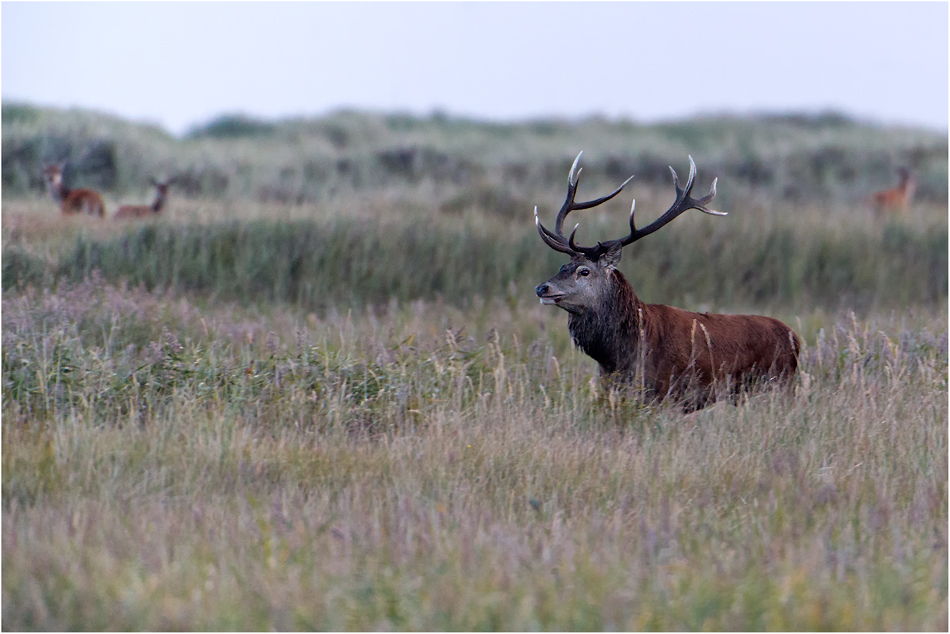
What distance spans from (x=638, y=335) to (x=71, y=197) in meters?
10.9

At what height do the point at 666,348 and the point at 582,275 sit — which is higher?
the point at 582,275

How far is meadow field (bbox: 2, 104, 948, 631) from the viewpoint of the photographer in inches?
134

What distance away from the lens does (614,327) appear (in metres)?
6.35

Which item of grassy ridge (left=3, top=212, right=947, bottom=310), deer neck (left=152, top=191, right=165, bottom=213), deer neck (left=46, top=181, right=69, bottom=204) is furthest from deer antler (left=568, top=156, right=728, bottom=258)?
deer neck (left=46, top=181, right=69, bottom=204)

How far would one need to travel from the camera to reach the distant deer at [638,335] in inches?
248

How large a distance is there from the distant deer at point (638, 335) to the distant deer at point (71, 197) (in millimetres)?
9632

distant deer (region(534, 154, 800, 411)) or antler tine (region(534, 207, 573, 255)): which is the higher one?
antler tine (region(534, 207, 573, 255))

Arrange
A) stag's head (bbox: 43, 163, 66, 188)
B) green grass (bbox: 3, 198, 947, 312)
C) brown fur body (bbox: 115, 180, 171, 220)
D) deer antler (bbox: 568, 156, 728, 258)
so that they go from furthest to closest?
stag's head (bbox: 43, 163, 66, 188)
brown fur body (bbox: 115, 180, 171, 220)
green grass (bbox: 3, 198, 947, 312)
deer antler (bbox: 568, 156, 728, 258)

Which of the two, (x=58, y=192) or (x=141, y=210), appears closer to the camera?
(x=141, y=210)

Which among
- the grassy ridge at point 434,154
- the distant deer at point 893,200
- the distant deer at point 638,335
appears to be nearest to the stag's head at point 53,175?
the grassy ridge at point 434,154

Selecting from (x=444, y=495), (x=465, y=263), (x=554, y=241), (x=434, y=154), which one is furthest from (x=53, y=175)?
(x=444, y=495)

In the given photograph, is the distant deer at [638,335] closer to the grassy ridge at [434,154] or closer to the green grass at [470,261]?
the green grass at [470,261]

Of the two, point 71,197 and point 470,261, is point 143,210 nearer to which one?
point 71,197

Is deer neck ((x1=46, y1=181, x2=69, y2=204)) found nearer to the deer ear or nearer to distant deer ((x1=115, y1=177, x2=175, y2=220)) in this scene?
distant deer ((x1=115, y1=177, x2=175, y2=220))
